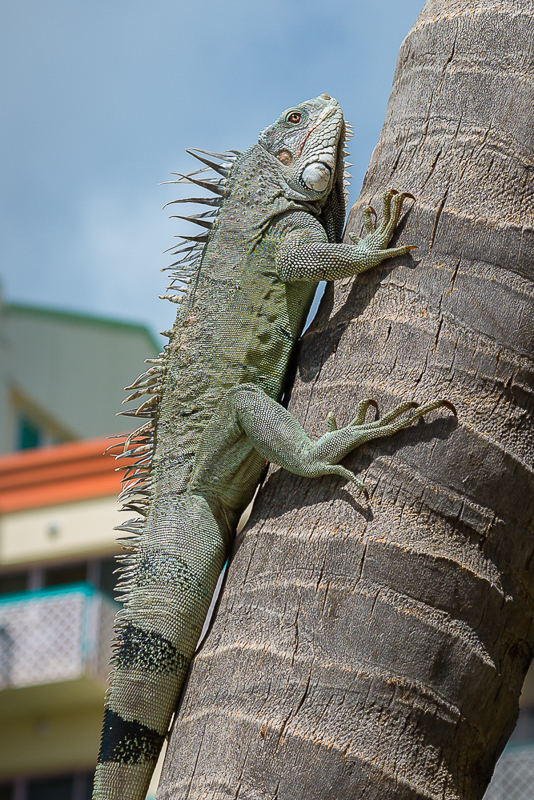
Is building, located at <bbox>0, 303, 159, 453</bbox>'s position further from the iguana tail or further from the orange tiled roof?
the iguana tail

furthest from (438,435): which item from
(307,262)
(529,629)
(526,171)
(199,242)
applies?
(199,242)

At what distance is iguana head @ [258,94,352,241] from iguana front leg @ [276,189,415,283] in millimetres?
226

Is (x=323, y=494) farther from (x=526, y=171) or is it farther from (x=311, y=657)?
(x=526, y=171)

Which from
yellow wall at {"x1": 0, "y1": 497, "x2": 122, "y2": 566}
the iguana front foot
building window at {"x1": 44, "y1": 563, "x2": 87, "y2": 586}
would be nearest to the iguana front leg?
the iguana front foot

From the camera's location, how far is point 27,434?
64.5ft

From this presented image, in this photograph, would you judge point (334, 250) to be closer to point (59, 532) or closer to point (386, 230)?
point (386, 230)

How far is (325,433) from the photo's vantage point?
2963 millimetres

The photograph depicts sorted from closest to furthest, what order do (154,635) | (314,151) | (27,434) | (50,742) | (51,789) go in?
(154,635), (314,151), (51,789), (50,742), (27,434)

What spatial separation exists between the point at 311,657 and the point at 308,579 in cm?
21

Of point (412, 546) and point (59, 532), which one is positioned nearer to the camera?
point (412, 546)

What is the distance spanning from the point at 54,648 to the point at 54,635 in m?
0.18

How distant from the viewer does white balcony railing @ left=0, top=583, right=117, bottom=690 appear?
13.0m

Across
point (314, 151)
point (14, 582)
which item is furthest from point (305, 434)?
point (14, 582)

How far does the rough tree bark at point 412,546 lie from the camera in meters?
2.46
